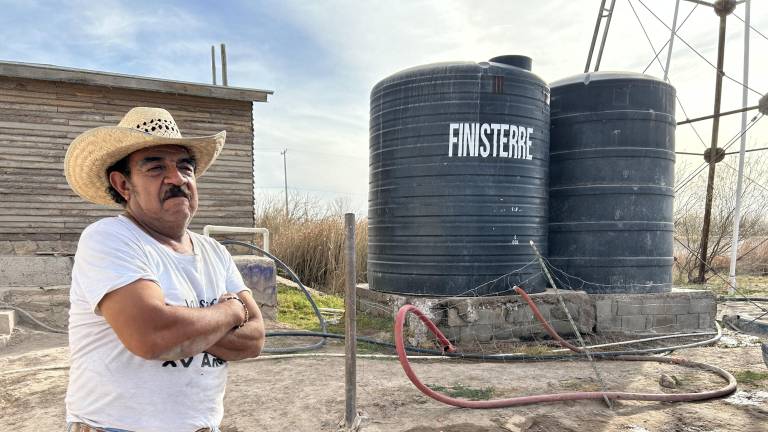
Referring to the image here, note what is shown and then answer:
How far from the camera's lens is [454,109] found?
16.5 ft

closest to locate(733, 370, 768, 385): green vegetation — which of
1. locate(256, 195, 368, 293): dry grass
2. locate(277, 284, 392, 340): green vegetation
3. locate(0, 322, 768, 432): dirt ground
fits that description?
locate(0, 322, 768, 432): dirt ground

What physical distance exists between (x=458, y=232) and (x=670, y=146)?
296cm

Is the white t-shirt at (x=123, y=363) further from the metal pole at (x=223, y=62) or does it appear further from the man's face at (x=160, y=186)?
the metal pole at (x=223, y=62)

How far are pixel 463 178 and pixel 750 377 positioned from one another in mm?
2999

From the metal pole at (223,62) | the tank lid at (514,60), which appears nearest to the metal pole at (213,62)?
the metal pole at (223,62)

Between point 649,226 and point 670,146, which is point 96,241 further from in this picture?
point 670,146

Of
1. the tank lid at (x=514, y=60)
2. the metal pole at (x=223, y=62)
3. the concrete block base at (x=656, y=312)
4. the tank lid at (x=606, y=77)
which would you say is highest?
the metal pole at (x=223, y=62)

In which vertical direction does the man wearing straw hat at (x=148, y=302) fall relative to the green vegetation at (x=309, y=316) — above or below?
above

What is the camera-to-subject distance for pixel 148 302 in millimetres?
1447

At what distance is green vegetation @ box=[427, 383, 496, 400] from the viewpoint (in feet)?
11.8

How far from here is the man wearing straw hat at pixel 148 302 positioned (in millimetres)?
1463

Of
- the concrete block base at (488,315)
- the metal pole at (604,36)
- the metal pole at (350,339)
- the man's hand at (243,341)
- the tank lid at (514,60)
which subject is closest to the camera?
the man's hand at (243,341)

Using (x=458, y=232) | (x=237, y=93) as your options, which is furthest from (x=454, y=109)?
(x=237, y=93)

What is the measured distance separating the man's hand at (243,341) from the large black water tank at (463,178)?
328cm
